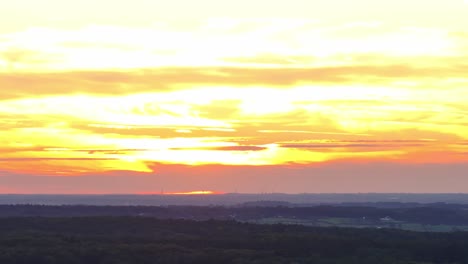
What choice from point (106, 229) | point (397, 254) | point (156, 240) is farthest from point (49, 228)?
point (397, 254)

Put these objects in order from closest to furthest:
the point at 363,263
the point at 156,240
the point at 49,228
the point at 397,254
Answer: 1. the point at 363,263
2. the point at 397,254
3. the point at 156,240
4. the point at 49,228

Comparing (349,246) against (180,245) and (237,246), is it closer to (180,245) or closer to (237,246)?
(237,246)

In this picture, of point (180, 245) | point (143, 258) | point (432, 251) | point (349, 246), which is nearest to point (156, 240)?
point (180, 245)

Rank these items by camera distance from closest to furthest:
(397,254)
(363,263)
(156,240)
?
(363,263) → (397,254) → (156,240)

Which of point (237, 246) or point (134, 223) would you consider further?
point (134, 223)

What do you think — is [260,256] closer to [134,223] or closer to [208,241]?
[208,241]

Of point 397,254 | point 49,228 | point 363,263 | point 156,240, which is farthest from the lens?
point 49,228
